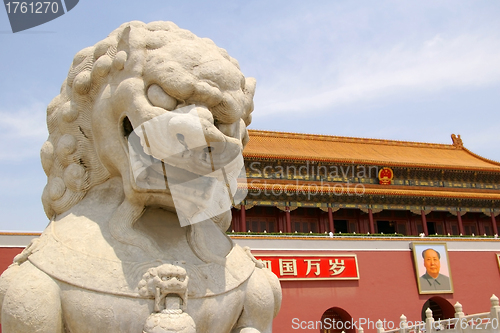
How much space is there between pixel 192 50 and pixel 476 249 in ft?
48.6

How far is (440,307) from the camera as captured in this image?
14555mm

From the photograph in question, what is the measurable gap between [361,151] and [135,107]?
18443 millimetres

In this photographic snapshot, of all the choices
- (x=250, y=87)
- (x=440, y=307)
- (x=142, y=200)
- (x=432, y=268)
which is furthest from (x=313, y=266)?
(x=142, y=200)

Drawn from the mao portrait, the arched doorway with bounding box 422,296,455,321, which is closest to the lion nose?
the mao portrait

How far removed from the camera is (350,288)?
13070 millimetres

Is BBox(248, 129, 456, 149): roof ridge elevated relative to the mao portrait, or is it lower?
elevated

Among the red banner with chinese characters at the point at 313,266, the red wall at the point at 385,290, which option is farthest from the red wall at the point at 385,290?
the red banner with chinese characters at the point at 313,266

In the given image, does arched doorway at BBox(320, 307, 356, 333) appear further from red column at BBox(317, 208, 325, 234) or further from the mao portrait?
red column at BBox(317, 208, 325, 234)

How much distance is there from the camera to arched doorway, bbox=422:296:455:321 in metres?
14.0

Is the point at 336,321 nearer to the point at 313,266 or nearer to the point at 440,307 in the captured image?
the point at 313,266

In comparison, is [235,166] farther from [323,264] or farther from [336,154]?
[336,154]

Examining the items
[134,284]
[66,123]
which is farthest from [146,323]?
[66,123]

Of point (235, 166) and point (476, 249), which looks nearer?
point (235, 166)

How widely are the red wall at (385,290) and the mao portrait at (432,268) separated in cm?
18
